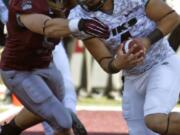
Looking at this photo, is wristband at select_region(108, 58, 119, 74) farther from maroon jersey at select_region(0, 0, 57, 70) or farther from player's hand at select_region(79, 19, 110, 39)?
maroon jersey at select_region(0, 0, 57, 70)

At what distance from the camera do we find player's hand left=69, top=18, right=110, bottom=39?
5.00 metres

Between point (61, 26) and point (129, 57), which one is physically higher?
point (61, 26)

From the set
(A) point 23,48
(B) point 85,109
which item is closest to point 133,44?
(A) point 23,48

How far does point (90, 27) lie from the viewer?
500cm

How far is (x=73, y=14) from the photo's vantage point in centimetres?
571

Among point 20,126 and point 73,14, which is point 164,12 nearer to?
point 73,14

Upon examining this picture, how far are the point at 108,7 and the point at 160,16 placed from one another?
0.37m

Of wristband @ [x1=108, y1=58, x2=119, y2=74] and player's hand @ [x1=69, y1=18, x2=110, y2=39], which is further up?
player's hand @ [x1=69, y1=18, x2=110, y2=39]

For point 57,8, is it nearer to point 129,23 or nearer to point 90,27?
point 129,23

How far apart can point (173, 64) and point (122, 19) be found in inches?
19.3

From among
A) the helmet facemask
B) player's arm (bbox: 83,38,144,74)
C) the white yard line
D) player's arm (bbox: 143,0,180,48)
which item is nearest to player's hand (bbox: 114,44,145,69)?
player's arm (bbox: 83,38,144,74)

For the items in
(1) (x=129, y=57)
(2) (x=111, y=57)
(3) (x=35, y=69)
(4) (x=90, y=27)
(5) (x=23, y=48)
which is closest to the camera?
(4) (x=90, y=27)

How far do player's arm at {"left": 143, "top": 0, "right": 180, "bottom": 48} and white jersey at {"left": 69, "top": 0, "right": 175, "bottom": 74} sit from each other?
64 mm

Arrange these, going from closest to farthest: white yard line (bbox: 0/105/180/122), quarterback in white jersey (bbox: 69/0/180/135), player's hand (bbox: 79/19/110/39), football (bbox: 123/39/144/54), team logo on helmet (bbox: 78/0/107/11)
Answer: player's hand (bbox: 79/19/110/39)
football (bbox: 123/39/144/54)
quarterback in white jersey (bbox: 69/0/180/135)
team logo on helmet (bbox: 78/0/107/11)
white yard line (bbox: 0/105/180/122)
